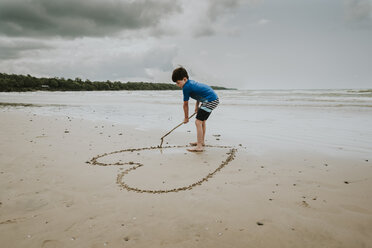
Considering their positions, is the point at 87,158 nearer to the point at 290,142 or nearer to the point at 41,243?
the point at 41,243

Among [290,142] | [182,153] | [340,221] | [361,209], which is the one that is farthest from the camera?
[290,142]

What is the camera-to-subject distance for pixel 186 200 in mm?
3176

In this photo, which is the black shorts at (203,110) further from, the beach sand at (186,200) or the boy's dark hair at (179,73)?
the beach sand at (186,200)

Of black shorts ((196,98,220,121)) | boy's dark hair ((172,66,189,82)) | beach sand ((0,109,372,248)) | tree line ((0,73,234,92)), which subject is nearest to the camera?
beach sand ((0,109,372,248))

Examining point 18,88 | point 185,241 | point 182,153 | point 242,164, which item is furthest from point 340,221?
point 18,88

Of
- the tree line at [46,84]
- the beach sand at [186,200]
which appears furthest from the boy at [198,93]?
the tree line at [46,84]

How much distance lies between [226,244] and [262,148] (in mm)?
3835

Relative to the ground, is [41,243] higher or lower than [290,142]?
lower

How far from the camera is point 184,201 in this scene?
3146mm

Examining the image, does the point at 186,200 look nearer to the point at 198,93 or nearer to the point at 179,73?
the point at 198,93

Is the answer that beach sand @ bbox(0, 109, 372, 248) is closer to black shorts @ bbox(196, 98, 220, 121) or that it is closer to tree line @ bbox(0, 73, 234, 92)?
black shorts @ bbox(196, 98, 220, 121)

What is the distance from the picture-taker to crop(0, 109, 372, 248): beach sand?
241cm

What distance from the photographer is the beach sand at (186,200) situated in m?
2.41

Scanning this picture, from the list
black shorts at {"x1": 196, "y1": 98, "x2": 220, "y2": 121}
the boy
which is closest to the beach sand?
the boy
